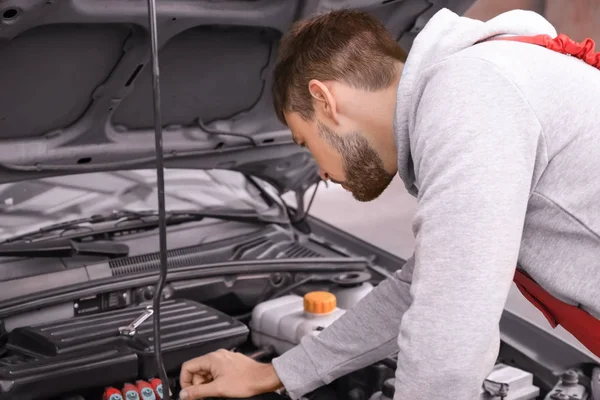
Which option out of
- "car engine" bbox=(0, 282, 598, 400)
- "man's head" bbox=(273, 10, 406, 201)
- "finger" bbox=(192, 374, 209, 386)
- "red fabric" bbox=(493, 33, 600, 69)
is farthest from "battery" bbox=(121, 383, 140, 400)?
"red fabric" bbox=(493, 33, 600, 69)

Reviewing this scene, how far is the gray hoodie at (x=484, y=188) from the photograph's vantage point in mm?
923

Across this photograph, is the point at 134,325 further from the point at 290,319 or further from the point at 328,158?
the point at 328,158

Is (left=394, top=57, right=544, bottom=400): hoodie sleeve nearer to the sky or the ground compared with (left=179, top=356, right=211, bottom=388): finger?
nearer to the sky

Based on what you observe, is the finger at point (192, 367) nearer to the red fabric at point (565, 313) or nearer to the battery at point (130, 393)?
the battery at point (130, 393)

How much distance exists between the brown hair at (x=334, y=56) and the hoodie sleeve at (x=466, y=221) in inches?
8.8

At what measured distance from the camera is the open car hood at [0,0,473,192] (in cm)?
151

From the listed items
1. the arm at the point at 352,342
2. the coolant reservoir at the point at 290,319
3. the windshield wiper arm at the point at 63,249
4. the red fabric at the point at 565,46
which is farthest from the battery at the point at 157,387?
the red fabric at the point at 565,46

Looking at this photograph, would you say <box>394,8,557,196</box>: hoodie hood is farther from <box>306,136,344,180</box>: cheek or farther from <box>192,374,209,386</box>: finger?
<box>192,374,209,386</box>: finger

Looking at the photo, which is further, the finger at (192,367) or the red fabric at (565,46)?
the finger at (192,367)

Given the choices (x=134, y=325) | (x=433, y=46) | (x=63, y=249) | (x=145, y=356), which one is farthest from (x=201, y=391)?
(x=433, y=46)

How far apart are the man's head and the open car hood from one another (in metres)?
0.42

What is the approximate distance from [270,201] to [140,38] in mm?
851

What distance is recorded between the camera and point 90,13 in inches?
57.0

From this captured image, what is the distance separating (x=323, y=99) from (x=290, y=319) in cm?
67
